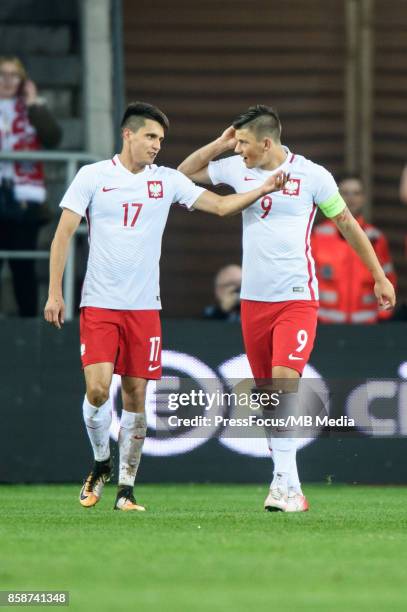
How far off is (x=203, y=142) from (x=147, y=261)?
273 inches

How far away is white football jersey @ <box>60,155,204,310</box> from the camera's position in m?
9.08

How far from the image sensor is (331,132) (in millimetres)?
16000

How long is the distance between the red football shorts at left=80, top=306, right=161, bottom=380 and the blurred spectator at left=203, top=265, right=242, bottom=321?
4535 mm

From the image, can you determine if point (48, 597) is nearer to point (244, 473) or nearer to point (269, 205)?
point (269, 205)

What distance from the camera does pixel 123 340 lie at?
920 cm

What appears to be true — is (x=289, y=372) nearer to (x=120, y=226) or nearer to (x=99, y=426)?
(x=99, y=426)

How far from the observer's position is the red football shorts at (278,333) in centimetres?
918

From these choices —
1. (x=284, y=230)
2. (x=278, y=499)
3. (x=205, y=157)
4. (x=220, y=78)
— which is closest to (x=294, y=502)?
(x=278, y=499)

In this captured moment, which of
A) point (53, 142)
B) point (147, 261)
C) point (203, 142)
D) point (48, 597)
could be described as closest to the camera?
point (48, 597)

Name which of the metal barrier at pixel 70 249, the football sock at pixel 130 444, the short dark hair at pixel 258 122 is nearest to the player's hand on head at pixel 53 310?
the football sock at pixel 130 444

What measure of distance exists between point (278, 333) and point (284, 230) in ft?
1.88

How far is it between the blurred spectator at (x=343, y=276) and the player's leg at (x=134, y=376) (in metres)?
4.38

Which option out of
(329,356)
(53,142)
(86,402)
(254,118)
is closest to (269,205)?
(254,118)

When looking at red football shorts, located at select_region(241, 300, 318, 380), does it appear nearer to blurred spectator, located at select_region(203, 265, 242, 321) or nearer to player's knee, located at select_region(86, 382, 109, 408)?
player's knee, located at select_region(86, 382, 109, 408)
